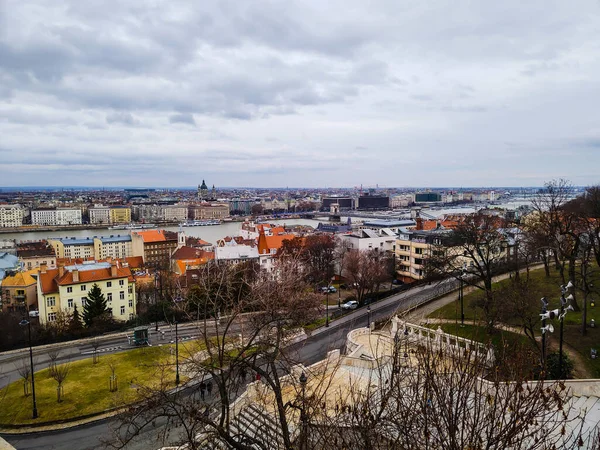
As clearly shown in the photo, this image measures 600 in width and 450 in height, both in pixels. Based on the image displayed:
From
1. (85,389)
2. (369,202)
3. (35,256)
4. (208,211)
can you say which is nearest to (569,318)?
(85,389)

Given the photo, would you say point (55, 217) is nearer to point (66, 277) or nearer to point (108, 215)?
point (108, 215)

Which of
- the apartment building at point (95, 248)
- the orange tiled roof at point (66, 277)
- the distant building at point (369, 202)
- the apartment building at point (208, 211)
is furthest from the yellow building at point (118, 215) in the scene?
the orange tiled roof at point (66, 277)

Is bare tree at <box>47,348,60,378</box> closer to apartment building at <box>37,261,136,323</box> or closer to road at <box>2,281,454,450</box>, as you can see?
road at <box>2,281,454,450</box>

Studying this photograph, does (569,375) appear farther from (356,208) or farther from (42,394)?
(356,208)

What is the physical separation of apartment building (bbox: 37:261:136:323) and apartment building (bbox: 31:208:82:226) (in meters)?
99.2

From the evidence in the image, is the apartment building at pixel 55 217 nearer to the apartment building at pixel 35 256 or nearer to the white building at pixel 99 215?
the white building at pixel 99 215

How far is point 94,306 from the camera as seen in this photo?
24.5 metres

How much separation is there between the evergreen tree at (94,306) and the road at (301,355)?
1239cm

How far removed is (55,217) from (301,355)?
118m

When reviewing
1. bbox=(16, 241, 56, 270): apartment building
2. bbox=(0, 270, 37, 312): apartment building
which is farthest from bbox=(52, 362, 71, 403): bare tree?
bbox=(16, 241, 56, 270): apartment building

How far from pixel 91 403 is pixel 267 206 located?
155 meters

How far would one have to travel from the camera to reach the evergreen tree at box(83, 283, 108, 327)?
24.2 meters

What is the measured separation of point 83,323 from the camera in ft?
79.3

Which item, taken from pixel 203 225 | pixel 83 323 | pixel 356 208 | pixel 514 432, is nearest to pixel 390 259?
pixel 83 323
